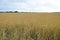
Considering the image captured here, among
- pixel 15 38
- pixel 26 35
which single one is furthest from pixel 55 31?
pixel 15 38

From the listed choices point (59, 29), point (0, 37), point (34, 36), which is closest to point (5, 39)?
point (0, 37)

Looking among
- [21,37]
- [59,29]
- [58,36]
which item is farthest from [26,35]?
[59,29]

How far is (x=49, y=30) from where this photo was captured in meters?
6.50

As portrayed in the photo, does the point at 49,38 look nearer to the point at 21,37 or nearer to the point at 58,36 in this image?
the point at 58,36

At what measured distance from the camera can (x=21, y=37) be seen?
5.26 metres

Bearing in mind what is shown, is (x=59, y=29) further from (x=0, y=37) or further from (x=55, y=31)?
(x=0, y=37)

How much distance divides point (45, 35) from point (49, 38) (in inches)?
9.1

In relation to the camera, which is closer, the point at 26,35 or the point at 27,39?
the point at 27,39

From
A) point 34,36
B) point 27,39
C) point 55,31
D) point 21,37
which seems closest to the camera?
point 27,39

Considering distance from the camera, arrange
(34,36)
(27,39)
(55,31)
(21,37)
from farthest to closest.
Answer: (55,31) < (34,36) < (21,37) < (27,39)

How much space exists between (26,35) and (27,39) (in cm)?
49

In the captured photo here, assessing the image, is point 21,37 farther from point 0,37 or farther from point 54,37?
point 54,37

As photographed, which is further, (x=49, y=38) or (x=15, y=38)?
(x=49, y=38)

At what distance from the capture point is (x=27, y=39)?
4938 millimetres
